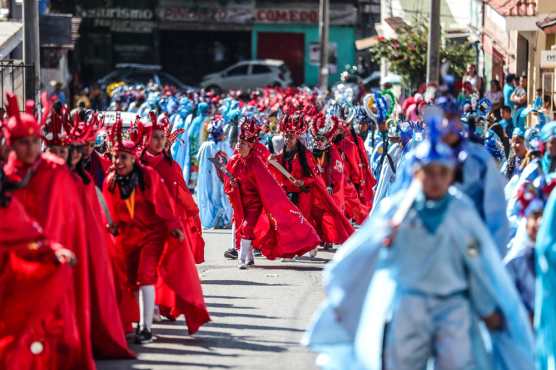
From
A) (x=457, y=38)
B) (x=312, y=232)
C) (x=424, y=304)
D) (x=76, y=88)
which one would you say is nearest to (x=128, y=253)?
(x=424, y=304)

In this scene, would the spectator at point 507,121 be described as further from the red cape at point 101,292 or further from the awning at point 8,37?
the red cape at point 101,292

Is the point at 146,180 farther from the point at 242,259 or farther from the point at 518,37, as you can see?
the point at 518,37

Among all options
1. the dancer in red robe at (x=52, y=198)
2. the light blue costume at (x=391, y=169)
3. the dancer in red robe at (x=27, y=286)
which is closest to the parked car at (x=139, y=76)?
the light blue costume at (x=391, y=169)

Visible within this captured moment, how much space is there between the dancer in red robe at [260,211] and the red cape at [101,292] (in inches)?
232

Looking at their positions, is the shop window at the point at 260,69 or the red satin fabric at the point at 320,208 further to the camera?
the shop window at the point at 260,69

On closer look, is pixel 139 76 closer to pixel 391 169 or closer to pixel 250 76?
pixel 250 76

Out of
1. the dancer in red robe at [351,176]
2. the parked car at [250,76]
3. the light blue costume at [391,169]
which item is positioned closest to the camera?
the light blue costume at [391,169]

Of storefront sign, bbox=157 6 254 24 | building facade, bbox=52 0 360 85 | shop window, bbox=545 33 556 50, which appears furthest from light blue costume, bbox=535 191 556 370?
storefront sign, bbox=157 6 254 24

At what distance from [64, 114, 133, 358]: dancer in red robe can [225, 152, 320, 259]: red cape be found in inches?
224

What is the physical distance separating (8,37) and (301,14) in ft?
122

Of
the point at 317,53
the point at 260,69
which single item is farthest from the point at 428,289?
the point at 317,53

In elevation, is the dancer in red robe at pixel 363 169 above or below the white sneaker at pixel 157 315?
above

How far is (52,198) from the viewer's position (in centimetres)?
1000

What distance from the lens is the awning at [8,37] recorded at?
2411 centimetres
